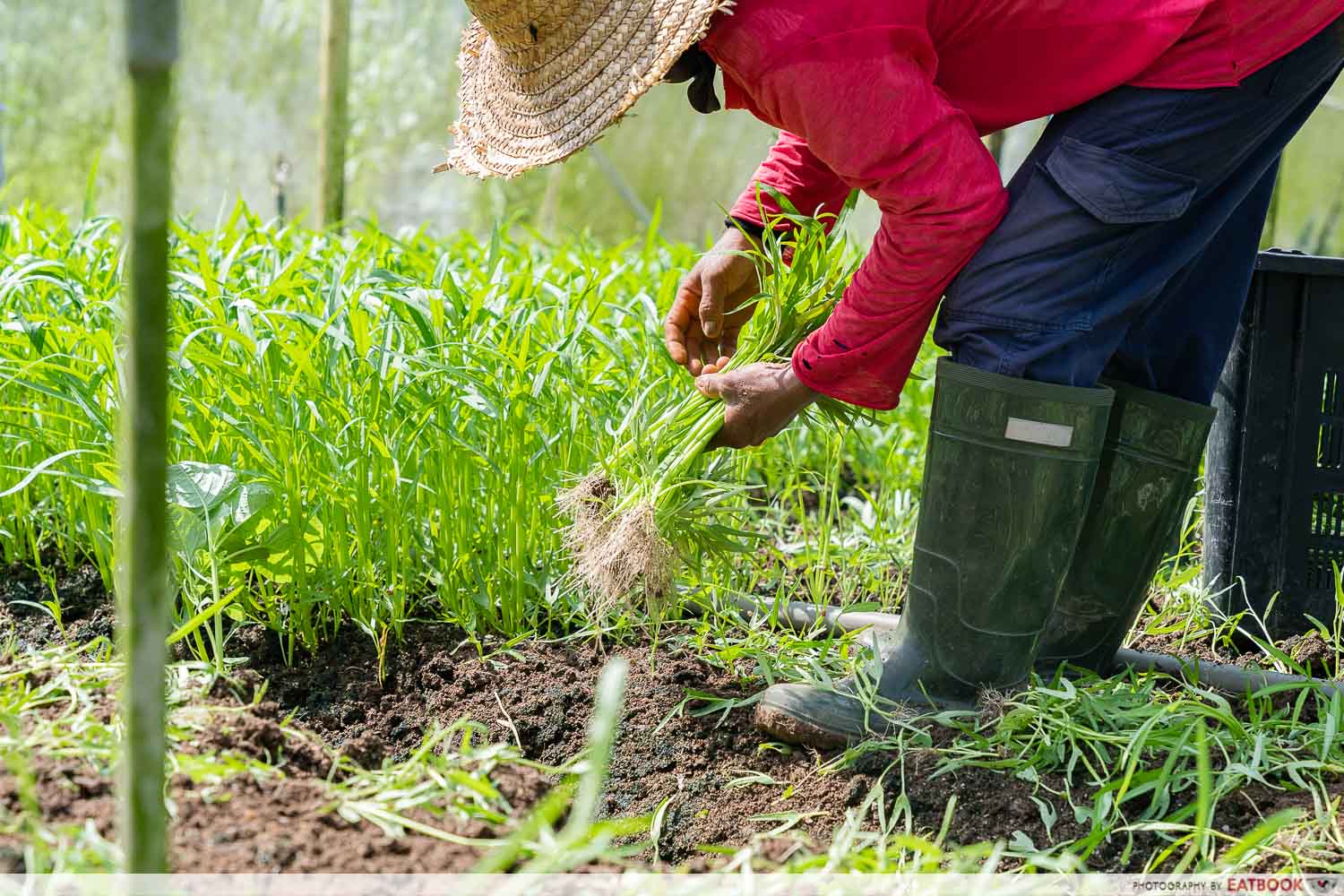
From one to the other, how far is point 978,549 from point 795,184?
58cm

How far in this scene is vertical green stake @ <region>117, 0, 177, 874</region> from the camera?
589mm

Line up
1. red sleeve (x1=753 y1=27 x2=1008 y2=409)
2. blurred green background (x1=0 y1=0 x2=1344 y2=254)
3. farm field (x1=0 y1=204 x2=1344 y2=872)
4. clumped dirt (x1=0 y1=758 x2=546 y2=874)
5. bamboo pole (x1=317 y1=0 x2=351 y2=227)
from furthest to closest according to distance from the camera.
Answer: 1. blurred green background (x1=0 y1=0 x2=1344 y2=254)
2. bamboo pole (x1=317 y1=0 x2=351 y2=227)
3. red sleeve (x1=753 y1=27 x2=1008 y2=409)
4. farm field (x1=0 y1=204 x2=1344 y2=872)
5. clumped dirt (x1=0 y1=758 x2=546 y2=874)

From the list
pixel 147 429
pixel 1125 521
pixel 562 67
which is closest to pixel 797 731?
pixel 1125 521

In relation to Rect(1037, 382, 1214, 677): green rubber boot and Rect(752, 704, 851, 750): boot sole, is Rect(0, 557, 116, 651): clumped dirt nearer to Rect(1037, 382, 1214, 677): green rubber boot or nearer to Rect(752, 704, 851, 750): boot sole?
Rect(752, 704, 851, 750): boot sole

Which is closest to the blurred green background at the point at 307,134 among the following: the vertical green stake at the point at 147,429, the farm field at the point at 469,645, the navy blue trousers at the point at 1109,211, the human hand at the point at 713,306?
the farm field at the point at 469,645

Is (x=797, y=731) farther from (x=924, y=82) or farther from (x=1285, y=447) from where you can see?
(x=1285, y=447)

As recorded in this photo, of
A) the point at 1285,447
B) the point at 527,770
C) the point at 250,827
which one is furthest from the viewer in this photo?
the point at 1285,447

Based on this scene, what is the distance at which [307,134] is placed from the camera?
5.72m

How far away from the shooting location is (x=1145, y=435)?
159cm

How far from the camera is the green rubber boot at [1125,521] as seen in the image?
1588 mm

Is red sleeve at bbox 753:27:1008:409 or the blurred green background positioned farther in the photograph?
the blurred green background

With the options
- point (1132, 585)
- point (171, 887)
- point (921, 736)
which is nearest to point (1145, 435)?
point (1132, 585)

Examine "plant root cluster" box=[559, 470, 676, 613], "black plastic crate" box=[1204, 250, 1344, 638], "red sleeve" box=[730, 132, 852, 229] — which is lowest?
"plant root cluster" box=[559, 470, 676, 613]

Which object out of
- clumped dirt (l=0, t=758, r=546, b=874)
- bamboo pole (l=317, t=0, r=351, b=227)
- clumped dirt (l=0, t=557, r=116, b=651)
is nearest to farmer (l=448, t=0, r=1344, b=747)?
clumped dirt (l=0, t=758, r=546, b=874)
